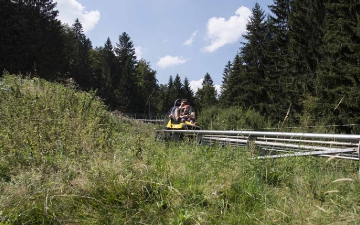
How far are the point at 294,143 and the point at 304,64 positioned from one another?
80.4 ft

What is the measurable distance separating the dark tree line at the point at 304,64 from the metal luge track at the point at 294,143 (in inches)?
61.0

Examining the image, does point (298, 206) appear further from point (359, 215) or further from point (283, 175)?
point (283, 175)

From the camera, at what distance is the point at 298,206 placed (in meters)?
2.20

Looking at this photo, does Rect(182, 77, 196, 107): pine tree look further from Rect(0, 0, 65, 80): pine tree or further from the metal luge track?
the metal luge track

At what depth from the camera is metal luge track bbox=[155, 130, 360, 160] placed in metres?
2.94

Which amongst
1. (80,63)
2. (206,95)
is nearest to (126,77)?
(80,63)

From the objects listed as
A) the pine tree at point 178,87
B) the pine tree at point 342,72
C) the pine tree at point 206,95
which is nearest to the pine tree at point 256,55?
the pine tree at point 342,72

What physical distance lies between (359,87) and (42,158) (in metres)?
18.0

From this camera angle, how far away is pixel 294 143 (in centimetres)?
405

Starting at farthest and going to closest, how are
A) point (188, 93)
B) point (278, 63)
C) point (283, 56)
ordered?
point (188, 93) < point (278, 63) < point (283, 56)

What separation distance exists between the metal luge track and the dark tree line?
61.0 inches

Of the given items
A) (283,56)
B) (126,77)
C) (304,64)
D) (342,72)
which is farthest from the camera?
(126,77)

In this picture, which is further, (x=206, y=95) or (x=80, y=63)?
(x=206, y=95)

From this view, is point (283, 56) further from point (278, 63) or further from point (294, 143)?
point (294, 143)
